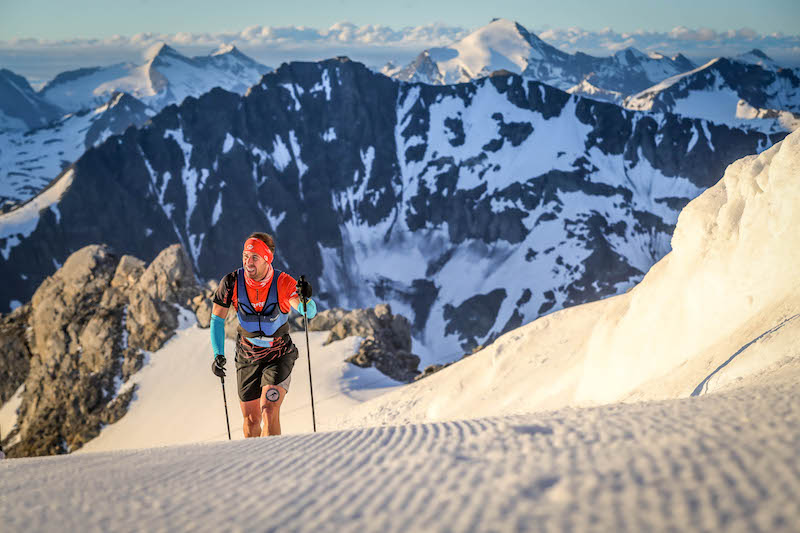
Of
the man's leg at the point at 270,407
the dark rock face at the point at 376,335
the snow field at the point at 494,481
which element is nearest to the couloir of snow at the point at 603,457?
the snow field at the point at 494,481

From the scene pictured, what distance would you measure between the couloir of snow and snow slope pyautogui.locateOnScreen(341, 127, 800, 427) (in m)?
0.04

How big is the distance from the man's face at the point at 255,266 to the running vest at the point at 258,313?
0.21m

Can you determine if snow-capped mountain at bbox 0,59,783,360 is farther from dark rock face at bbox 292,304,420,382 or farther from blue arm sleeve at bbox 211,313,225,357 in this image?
blue arm sleeve at bbox 211,313,225,357

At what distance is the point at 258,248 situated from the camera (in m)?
7.83

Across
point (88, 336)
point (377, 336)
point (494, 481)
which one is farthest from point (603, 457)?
point (88, 336)

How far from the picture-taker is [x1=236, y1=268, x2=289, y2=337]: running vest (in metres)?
8.02

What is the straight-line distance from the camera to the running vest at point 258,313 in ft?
26.3

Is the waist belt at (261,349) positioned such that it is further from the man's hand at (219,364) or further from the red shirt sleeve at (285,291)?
the red shirt sleeve at (285,291)

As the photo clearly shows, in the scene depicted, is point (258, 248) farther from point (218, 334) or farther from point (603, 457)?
point (603, 457)

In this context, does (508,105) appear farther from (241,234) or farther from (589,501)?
(589,501)

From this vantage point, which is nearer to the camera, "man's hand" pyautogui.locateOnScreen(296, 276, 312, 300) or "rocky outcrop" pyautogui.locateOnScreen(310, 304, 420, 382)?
"man's hand" pyautogui.locateOnScreen(296, 276, 312, 300)

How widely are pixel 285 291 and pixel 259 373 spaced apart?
4.79 feet

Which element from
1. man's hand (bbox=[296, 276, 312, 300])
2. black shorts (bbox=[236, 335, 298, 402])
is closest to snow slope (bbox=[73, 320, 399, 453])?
black shorts (bbox=[236, 335, 298, 402])

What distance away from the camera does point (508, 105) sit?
178875 millimetres
